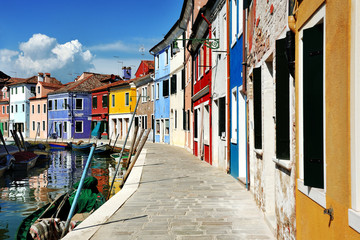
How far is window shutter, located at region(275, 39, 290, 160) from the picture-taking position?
4.91m

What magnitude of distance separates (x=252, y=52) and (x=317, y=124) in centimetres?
473

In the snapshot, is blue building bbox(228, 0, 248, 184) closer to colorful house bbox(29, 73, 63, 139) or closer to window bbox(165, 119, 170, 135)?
window bbox(165, 119, 170, 135)

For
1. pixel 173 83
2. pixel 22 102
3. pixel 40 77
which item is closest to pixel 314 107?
pixel 173 83

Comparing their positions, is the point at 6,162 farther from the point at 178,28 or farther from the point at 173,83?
the point at 178,28

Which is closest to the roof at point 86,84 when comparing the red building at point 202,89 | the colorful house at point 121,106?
the colorful house at point 121,106

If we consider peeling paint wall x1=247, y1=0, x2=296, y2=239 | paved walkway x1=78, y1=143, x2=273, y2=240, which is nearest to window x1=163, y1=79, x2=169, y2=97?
paved walkway x1=78, y1=143, x2=273, y2=240

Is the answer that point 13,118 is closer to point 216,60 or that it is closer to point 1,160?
point 1,160

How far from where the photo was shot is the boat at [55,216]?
752 cm

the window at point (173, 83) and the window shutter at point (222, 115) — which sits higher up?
the window at point (173, 83)

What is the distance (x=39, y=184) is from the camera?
18672 mm

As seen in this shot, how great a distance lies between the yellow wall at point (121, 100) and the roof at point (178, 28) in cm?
597

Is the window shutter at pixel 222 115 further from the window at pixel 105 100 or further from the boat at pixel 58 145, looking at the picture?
the window at pixel 105 100

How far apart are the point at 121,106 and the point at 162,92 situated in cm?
995

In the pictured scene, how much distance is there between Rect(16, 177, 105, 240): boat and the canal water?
1459 mm
